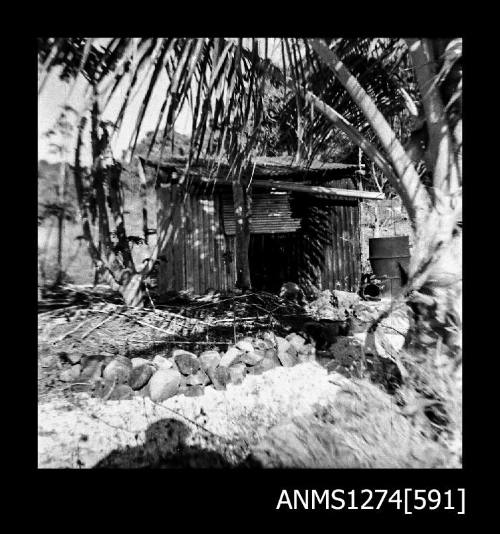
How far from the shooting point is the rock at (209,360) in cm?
233

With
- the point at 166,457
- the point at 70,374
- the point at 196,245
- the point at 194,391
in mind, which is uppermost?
the point at 196,245

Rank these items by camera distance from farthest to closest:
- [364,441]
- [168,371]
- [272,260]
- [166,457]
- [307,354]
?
1. [272,260]
2. [307,354]
3. [168,371]
4. [166,457]
5. [364,441]

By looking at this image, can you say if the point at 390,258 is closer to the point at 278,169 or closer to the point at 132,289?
the point at 278,169

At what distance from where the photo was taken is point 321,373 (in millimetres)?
2420

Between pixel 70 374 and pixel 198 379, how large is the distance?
93 centimetres

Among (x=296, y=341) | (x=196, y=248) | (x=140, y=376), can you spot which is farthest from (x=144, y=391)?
(x=196, y=248)

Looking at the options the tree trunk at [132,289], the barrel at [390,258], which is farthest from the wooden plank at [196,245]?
the barrel at [390,258]

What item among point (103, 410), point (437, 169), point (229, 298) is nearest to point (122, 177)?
point (229, 298)

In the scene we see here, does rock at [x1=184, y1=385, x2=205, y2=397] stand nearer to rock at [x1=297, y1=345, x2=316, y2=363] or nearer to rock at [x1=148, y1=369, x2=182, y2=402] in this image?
rock at [x1=148, y1=369, x2=182, y2=402]

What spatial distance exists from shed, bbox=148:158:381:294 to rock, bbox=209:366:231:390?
3130mm

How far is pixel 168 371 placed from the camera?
2.22 metres

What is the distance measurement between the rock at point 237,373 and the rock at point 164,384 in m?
0.39

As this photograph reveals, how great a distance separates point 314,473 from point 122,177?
375 centimetres

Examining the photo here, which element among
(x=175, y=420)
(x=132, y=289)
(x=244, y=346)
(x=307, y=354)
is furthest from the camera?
(x=132, y=289)
